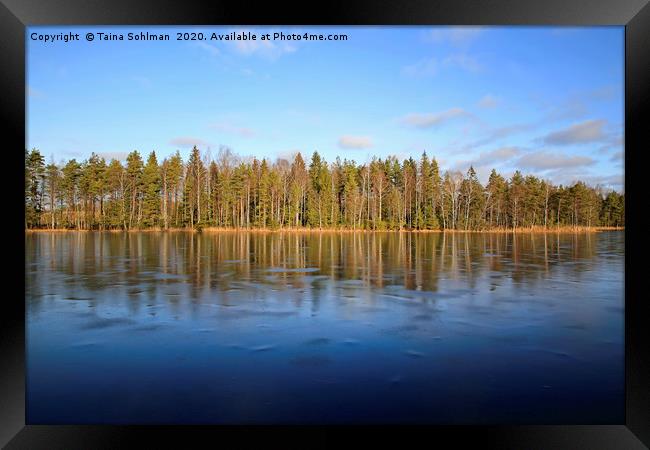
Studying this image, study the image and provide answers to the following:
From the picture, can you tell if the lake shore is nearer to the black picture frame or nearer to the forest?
the forest

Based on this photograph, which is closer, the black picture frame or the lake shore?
the black picture frame

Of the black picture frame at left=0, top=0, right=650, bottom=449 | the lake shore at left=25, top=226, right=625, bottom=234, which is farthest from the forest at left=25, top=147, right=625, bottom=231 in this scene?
the black picture frame at left=0, top=0, right=650, bottom=449

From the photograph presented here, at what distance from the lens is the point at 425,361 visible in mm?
6461

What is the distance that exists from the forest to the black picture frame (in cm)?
4356

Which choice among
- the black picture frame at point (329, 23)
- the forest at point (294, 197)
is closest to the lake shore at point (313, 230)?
the forest at point (294, 197)

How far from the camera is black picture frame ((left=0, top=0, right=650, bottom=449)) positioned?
13.2 feet

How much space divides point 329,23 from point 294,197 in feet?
159

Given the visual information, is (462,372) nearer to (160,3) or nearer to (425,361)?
(425,361)

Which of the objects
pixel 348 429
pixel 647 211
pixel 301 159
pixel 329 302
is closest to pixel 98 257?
pixel 329 302

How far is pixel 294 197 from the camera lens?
52719mm

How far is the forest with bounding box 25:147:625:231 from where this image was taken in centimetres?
4669

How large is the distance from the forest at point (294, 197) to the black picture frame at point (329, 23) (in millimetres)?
43559

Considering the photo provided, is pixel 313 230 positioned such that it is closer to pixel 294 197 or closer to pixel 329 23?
pixel 294 197

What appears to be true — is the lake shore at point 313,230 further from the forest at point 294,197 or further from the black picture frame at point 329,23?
the black picture frame at point 329,23
